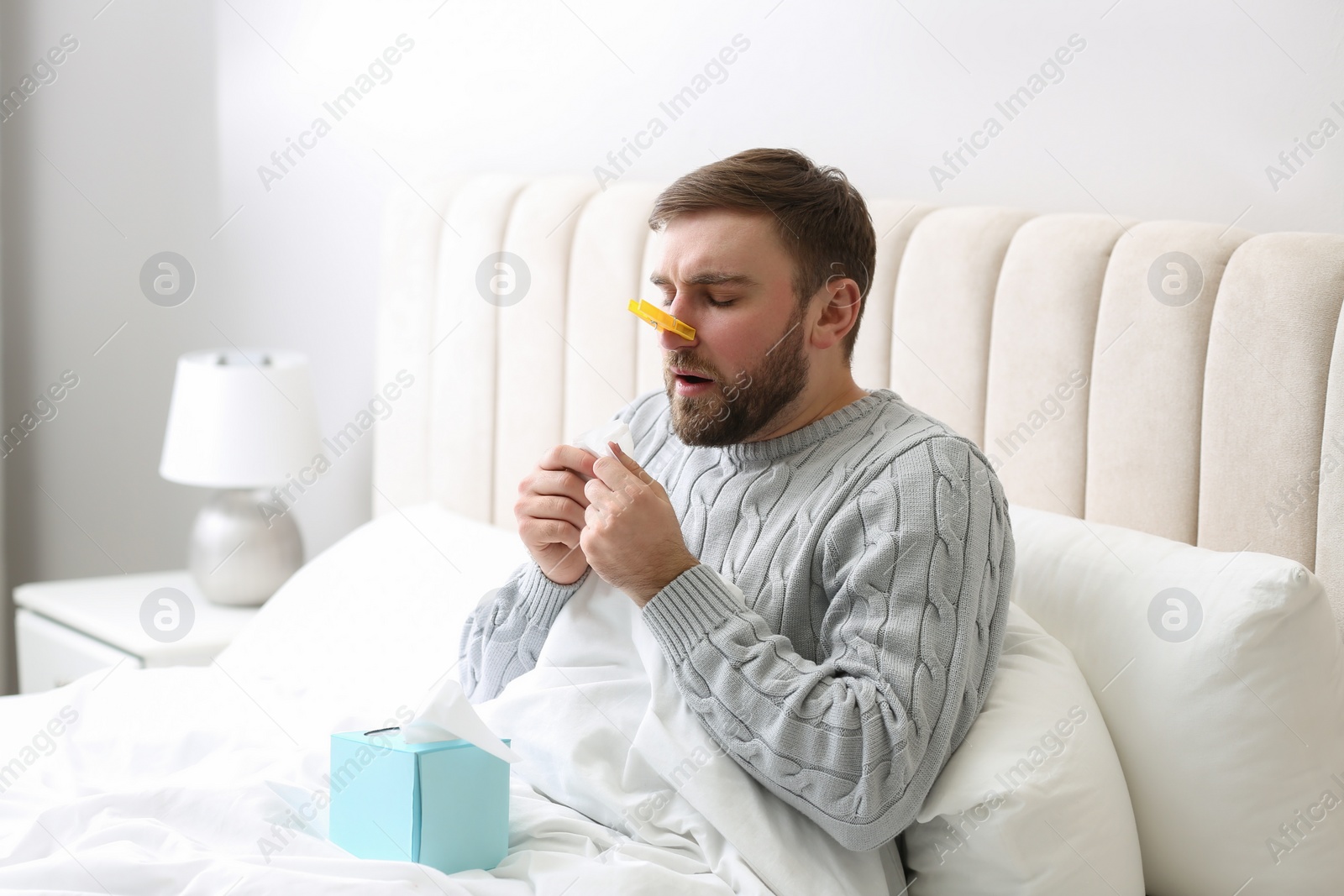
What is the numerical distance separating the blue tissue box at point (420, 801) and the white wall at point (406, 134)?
1.06 meters

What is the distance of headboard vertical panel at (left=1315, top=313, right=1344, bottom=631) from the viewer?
1247 mm

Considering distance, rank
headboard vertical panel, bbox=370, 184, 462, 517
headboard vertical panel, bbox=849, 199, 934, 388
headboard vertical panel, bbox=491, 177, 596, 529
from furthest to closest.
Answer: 1. headboard vertical panel, bbox=370, 184, 462, 517
2. headboard vertical panel, bbox=491, 177, 596, 529
3. headboard vertical panel, bbox=849, 199, 934, 388

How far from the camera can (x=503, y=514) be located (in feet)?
7.25

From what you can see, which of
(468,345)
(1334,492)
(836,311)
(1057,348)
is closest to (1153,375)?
(1057,348)

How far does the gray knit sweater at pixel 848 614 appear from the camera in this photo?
1.11 m

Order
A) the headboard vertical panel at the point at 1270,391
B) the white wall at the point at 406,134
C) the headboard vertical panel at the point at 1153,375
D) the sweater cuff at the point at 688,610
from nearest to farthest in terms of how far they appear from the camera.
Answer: the sweater cuff at the point at 688,610 → the headboard vertical panel at the point at 1270,391 → the headboard vertical panel at the point at 1153,375 → the white wall at the point at 406,134

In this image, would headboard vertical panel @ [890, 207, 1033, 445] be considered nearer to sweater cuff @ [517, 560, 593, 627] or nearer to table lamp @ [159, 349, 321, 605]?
sweater cuff @ [517, 560, 593, 627]

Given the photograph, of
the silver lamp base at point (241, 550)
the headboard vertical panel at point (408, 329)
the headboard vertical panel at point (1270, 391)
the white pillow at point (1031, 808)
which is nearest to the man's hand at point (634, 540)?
the white pillow at point (1031, 808)

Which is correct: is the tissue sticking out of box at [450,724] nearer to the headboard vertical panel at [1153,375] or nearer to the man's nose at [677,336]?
the man's nose at [677,336]

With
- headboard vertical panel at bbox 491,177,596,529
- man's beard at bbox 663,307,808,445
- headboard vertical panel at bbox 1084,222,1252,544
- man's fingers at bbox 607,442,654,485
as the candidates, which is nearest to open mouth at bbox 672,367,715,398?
man's beard at bbox 663,307,808,445

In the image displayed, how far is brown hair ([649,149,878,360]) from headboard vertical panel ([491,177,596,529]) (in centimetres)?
70

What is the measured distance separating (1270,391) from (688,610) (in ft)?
2.16

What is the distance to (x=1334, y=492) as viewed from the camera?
1255mm

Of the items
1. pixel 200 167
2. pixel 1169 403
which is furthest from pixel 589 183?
pixel 200 167
